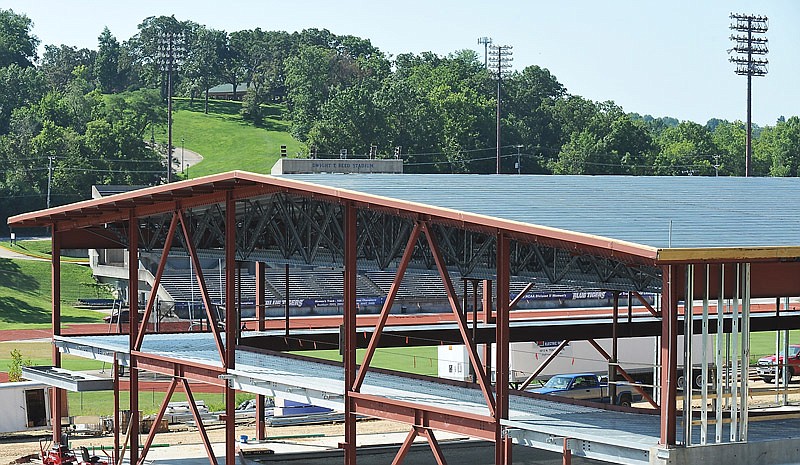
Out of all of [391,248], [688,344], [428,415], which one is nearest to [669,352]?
[688,344]

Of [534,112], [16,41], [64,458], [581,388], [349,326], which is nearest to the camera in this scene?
[349,326]

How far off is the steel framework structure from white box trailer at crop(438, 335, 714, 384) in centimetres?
641

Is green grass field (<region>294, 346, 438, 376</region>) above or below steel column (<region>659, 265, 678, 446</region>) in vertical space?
below

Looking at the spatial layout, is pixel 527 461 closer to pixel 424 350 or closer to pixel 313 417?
pixel 313 417

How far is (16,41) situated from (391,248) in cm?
16504

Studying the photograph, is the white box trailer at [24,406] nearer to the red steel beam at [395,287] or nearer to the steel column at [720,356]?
the red steel beam at [395,287]

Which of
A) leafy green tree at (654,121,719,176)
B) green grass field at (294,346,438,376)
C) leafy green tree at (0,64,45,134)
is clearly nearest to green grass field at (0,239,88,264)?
green grass field at (294,346,438,376)

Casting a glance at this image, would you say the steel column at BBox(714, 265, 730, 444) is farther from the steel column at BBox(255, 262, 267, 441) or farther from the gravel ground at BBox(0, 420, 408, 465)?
the gravel ground at BBox(0, 420, 408, 465)

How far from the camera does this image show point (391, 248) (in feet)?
108

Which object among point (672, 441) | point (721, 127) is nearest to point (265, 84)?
point (721, 127)

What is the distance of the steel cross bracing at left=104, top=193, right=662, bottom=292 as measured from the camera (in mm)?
31250

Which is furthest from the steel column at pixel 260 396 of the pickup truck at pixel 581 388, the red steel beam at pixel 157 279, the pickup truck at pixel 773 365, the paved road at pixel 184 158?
the paved road at pixel 184 158

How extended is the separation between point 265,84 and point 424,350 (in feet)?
431

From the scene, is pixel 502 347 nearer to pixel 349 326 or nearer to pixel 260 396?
pixel 349 326
